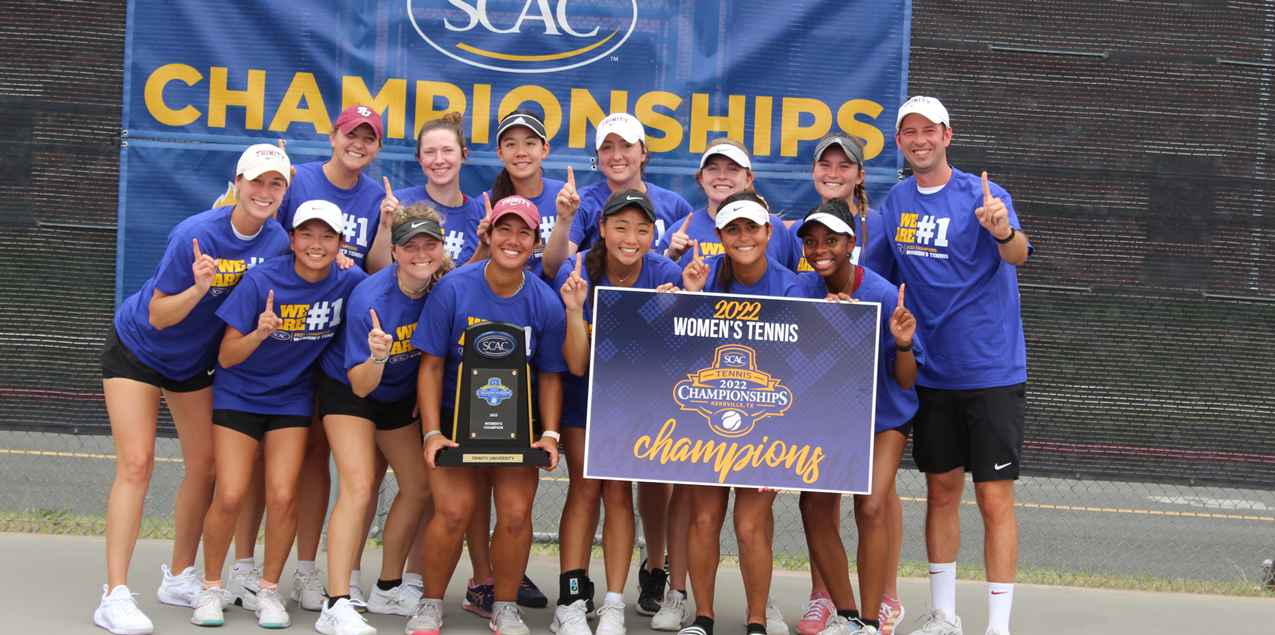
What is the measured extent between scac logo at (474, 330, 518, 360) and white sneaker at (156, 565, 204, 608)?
1.53 metres

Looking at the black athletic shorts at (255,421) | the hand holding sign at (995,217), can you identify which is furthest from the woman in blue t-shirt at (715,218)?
the black athletic shorts at (255,421)

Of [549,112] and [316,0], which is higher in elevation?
[316,0]

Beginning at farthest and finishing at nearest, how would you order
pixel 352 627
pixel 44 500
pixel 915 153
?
1. pixel 44 500
2. pixel 915 153
3. pixel 352 627

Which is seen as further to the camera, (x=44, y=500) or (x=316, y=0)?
(x=44, y=500)

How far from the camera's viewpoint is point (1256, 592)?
484 cm

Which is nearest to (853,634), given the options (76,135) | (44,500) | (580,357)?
(580,357)

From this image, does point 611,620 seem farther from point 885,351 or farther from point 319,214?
point 319,214

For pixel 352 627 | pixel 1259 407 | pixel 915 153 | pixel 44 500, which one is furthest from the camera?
pixel 44 500

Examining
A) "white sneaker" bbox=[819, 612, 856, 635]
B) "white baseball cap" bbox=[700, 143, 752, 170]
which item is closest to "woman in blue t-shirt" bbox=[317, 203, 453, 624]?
"white baseball cap" bbox=[700, 143, 752, 170]

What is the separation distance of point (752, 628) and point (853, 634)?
1.26 ft

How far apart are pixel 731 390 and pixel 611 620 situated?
0.97 m

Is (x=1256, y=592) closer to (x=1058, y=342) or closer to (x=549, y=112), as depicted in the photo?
(x=1058, y=342)

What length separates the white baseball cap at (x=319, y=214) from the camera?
3.51 meters

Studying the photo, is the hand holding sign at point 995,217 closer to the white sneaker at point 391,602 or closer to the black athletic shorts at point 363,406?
the black athletic shorts at point 363,406
